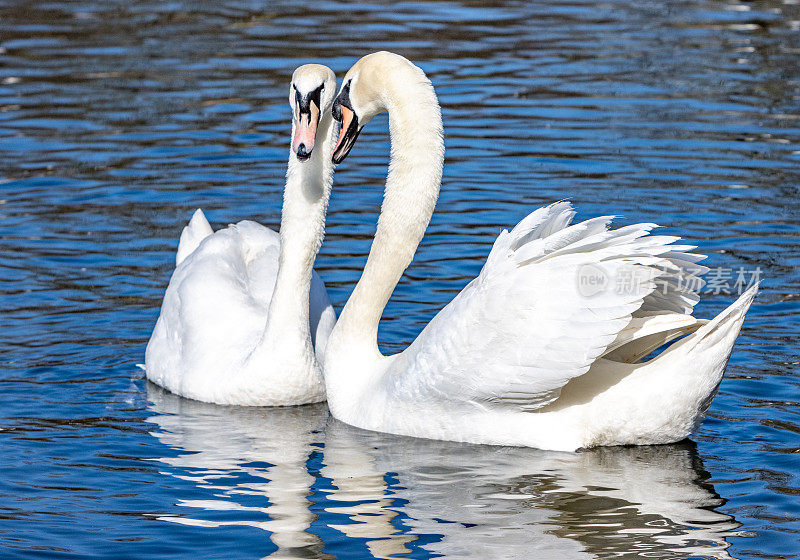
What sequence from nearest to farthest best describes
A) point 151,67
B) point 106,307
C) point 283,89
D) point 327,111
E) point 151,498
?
point 151,498, point 327,111, point 106,307, point 283,89, point 151,67

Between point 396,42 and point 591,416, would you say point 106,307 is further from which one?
point 396,42

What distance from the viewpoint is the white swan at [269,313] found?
327 inches

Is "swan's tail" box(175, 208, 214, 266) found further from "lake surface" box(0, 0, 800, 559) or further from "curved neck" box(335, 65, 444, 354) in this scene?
"curved neck" box(335, 65, 444, 354)

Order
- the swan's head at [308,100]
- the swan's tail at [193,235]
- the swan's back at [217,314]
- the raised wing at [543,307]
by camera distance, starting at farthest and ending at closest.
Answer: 1. the swan's tail at [193,235]
2. the swan's back at [217,314]
3. the swan's head at [308,100]
4. the raised wing at [543,307]

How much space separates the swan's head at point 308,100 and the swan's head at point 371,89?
11 cm

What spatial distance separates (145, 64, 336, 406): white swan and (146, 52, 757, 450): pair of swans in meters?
0.01

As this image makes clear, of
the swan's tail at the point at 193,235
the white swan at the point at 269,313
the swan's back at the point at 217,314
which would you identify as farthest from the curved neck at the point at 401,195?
the swan's tail at the point at 193,235

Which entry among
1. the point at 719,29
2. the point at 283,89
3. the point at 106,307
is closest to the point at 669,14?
the point at 719,29

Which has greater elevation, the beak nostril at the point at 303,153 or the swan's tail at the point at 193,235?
the beak nostril at the point at 303,153

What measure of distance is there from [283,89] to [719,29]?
6.43 meters

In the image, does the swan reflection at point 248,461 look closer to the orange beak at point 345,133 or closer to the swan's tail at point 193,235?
the swan's tail at point 193,235

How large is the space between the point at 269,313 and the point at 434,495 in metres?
1.93

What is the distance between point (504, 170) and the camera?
13.1 metres

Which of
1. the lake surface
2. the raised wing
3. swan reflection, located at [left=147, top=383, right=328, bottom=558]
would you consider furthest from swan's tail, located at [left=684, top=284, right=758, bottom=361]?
swan reflection, located at [left=147, top=383, right=328, bottom=558]
